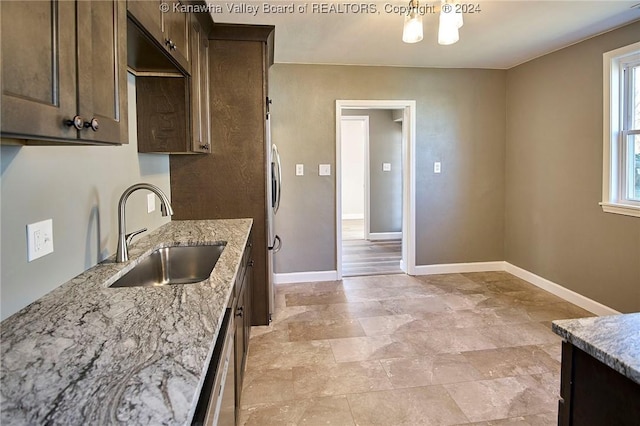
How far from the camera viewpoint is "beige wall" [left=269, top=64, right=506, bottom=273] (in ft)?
13.4

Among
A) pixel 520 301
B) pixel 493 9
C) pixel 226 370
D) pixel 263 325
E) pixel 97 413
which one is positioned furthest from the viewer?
pixel 520 301

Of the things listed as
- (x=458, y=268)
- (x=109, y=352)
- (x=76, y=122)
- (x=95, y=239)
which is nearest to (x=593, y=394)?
(x=109, y=352)

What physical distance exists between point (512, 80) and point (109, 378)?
15.6ft

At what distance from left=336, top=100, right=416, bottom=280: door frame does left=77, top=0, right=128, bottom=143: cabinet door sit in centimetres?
307

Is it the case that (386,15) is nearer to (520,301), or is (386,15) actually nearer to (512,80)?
(512,80)

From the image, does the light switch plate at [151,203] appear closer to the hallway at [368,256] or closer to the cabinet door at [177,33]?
the cabinet door at [177,33]

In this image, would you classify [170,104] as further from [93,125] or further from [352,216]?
[352,216]

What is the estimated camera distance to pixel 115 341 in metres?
0.98

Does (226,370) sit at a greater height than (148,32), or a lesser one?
lesser

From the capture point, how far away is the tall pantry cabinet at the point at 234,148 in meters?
2.85

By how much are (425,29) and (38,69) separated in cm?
293

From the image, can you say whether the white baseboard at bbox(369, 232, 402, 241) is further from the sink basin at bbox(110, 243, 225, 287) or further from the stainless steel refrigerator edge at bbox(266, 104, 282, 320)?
the sink basin at bbox(110, 243, 225, 287)

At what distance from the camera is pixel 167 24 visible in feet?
5.93

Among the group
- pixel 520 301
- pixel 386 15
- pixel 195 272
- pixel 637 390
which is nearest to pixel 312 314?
pixel 195 272
